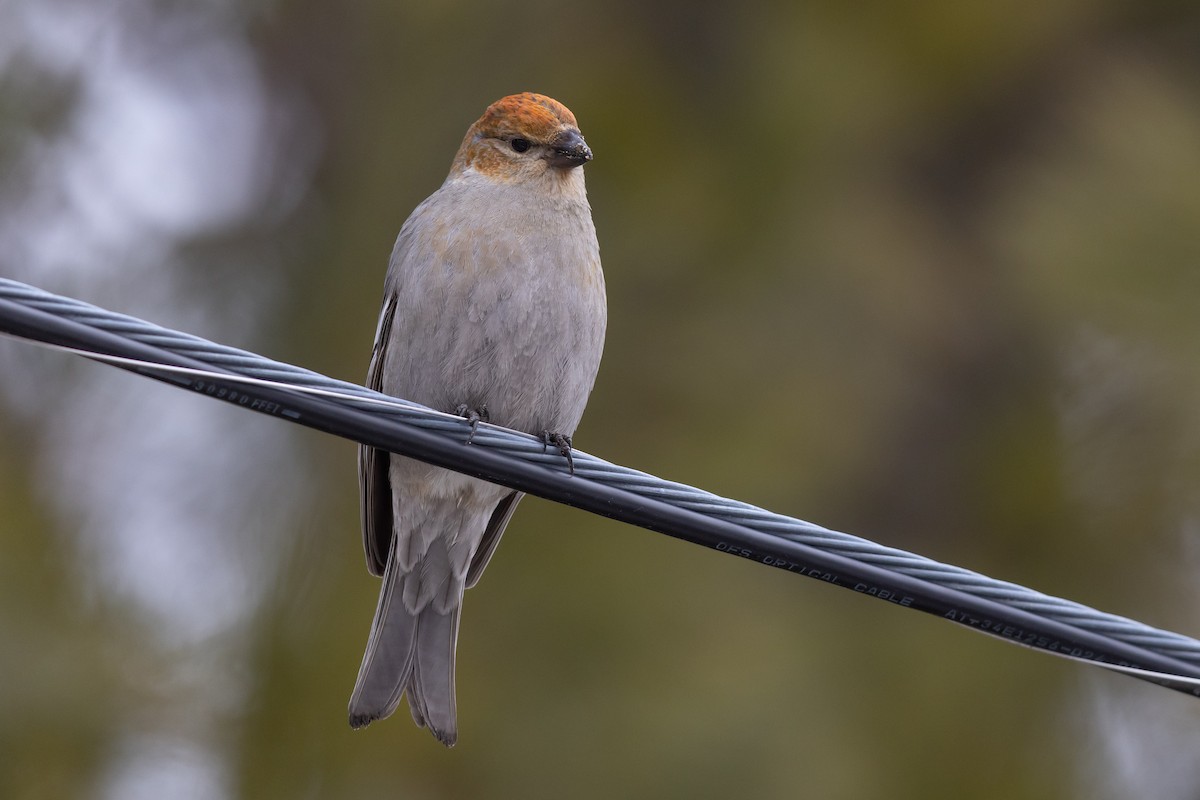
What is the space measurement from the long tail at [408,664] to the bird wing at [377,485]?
4.2 inches

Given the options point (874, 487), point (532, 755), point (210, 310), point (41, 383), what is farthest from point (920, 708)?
point (41, 383)

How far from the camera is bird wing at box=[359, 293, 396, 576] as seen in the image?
189 inches

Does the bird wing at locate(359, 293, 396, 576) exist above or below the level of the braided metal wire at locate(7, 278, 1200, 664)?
below

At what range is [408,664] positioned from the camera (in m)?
4.85

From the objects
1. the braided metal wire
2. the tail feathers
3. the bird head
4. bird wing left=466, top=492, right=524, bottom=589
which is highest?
the bird head

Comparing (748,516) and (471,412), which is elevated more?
(748,516)

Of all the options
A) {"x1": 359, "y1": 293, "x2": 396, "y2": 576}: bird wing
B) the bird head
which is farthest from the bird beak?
{"x1": 359, "y1": 293, "x2": 396, "y2": 576}: bird wing

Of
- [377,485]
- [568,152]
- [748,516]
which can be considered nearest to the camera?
[748,516]

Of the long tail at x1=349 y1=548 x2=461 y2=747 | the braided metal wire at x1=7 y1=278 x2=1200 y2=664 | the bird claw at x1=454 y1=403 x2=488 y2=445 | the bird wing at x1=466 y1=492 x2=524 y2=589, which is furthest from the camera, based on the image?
the bird wing at x1=466 y1=492 x2=524 y2=589

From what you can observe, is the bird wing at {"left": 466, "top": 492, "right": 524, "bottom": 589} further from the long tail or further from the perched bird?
the long tail

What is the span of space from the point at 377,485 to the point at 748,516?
2357 mm

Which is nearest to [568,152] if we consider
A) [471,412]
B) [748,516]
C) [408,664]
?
[471,412]

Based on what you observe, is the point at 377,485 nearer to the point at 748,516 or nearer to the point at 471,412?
the point at 471,412

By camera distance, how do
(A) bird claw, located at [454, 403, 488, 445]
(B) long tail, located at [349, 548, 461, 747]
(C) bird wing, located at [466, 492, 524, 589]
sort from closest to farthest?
(A) bird claw, located at [454, 403, 488, 445]
(B) long tail, located at [349, 548, 461, 747]
(C) bird wing, located at [466, 492, 524, 589]
